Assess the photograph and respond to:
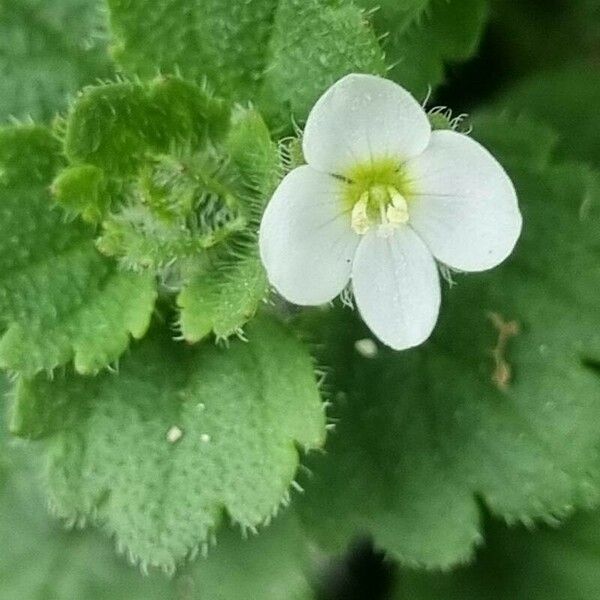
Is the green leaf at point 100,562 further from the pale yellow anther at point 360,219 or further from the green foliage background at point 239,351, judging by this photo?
the pale yellow anther at point 360,219

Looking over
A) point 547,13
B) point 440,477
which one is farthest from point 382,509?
point 547,13

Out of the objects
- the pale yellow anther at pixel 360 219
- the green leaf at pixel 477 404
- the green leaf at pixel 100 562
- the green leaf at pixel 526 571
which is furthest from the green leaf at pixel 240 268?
the green leaf at pixel 526 571

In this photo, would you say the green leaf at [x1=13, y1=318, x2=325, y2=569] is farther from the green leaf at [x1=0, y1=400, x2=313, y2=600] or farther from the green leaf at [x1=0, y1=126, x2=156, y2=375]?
the green leaf at [x1=0, y1=400, x2=313, y2=600]

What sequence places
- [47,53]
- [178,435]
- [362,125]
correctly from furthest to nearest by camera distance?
[47,53], [178,435], [362,125]

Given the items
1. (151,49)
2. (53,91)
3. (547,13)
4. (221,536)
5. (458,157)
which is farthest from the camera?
(547,13)

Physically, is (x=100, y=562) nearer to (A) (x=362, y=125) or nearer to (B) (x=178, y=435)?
(B) (x=178, y=435)

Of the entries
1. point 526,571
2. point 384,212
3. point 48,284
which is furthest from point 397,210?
point 526,571

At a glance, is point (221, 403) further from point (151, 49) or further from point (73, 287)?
point (151, 49)
